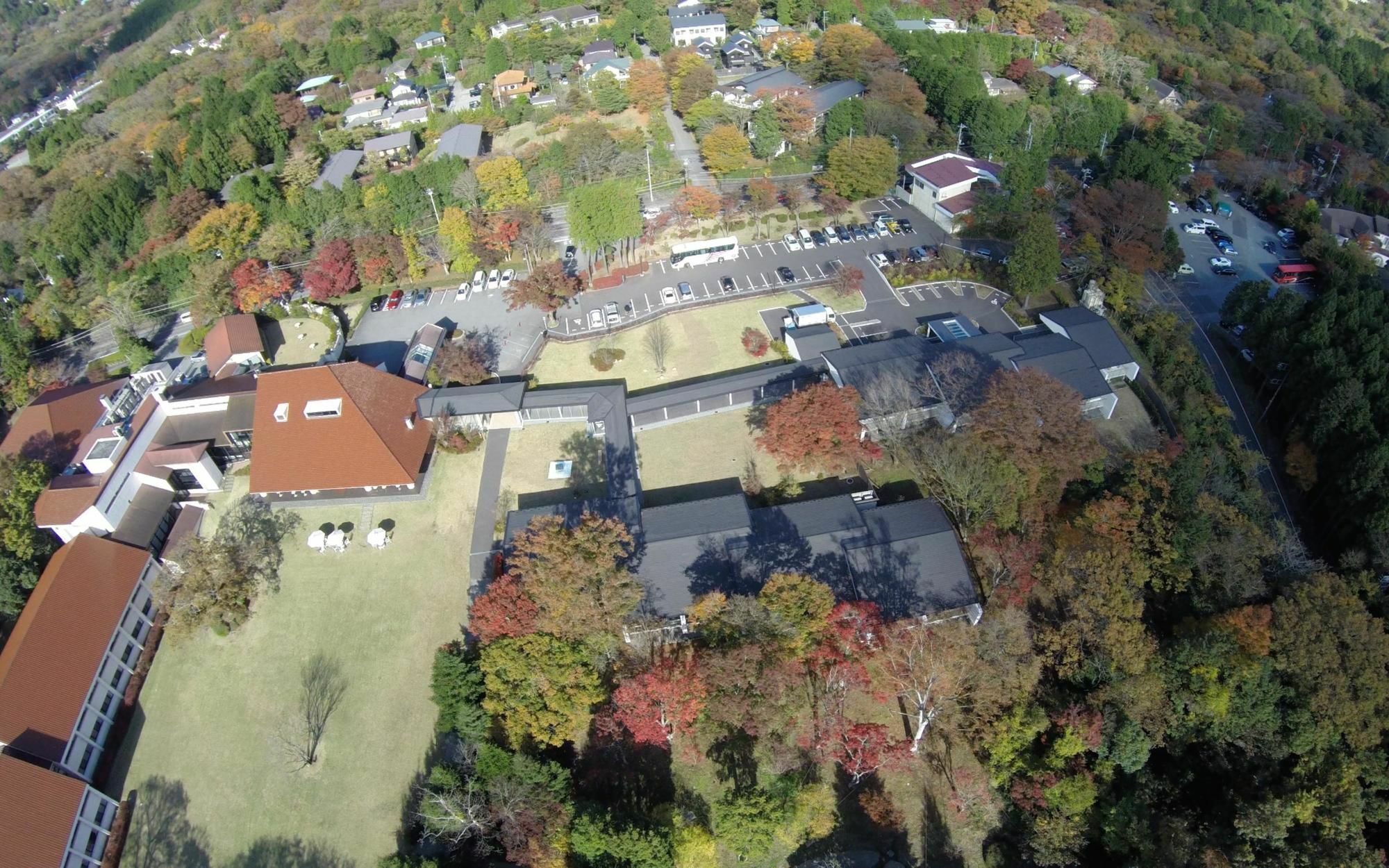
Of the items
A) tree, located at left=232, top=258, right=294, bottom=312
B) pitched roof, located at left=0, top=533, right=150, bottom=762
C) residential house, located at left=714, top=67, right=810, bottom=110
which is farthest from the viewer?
residential house, located at left=714, top=67, right=810, bottom=110

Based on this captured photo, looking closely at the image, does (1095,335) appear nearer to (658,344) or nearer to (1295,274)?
(1295,274)

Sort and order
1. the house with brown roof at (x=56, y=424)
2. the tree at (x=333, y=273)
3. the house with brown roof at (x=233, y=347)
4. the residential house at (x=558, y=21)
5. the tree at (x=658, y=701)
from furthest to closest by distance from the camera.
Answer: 1. the residential house at (x=558, y=21)
2. the tree at (x=333, y=273)
3. the house with brown roof at (x=233, y=347)
4. the house with brown roof at (x=56, y=424)
5. the tree at (x=658, y=701)

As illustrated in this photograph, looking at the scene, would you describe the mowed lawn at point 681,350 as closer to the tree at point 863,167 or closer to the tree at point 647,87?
the tree at point 863,167

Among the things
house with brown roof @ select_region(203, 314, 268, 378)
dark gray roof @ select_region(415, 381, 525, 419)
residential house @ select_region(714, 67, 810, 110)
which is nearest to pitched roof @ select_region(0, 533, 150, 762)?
dark gray roof @ select_region(415, 381, 525, 419)

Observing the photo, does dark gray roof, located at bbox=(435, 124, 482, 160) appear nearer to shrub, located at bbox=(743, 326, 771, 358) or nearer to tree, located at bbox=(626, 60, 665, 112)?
tree, located at bbox=(626, 60, 665, 112)

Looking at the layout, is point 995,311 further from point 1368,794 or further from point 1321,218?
point 1321,218

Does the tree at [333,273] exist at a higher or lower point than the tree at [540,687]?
higher

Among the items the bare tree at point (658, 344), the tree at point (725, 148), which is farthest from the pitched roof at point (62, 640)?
the tree at point (725, 148)
